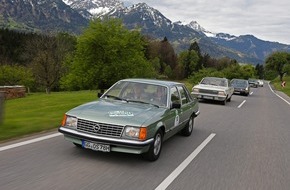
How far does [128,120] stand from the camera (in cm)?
620

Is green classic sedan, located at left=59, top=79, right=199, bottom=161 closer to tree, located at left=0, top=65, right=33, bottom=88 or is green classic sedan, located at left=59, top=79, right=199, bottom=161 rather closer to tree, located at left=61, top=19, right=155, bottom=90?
tree, located at left=61, top=19, right=155, bottom=90

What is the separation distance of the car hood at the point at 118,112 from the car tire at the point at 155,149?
392 millimetres

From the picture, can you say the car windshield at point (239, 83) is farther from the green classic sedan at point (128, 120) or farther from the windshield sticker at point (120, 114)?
the windshield sticker at point (120, 114)

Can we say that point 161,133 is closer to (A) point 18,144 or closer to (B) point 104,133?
(B) point 104,133

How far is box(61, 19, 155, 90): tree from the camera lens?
30875 millimetres

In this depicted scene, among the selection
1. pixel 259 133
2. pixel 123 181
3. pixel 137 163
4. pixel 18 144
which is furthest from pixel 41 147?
pixel 259 133

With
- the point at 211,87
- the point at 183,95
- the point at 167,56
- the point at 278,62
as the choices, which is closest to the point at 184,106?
the point at 183,95

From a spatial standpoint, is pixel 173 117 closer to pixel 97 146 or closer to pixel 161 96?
pixel 161 96

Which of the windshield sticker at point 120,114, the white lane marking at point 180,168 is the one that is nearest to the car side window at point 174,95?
the white lane marking at point 180,168

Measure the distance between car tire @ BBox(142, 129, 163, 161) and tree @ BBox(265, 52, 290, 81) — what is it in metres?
123

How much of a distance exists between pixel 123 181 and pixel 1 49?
298 feet

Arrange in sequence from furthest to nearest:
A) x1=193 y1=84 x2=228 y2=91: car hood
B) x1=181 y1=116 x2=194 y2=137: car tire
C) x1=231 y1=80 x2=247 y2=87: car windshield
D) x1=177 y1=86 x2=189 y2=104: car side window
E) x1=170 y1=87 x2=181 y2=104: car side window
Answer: x1=231 y1=80 x2=247 y2=87: car windshield
x1=193 y1=84 x2=228 y2=91: car hood
x1=181 y1=116 x2=194 y2=137: car tire
x1=177 y1=86 x2=189 y2=104: car side window
x1=170 y1=87 x2=181 y2=104: car side window

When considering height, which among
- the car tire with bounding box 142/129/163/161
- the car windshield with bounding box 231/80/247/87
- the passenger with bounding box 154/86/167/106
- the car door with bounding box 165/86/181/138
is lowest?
the car windshield with bounding box 231/80/247/87

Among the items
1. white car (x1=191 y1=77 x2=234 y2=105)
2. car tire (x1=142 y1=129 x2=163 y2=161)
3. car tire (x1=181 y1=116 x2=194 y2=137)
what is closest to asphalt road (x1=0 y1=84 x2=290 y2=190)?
car tire (x1=142 y1=129 x2=163 y2=161)
